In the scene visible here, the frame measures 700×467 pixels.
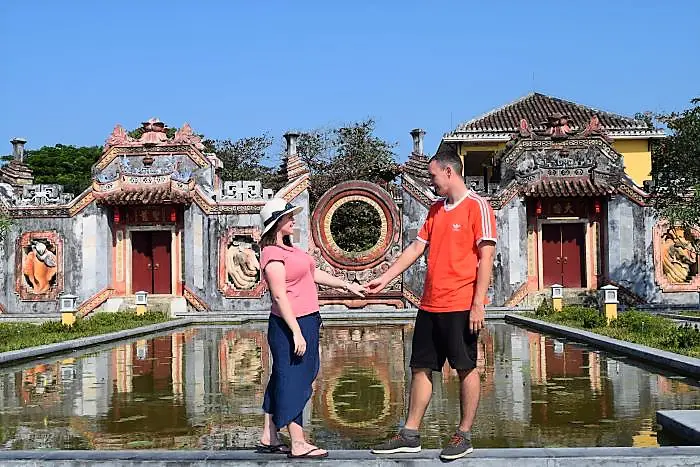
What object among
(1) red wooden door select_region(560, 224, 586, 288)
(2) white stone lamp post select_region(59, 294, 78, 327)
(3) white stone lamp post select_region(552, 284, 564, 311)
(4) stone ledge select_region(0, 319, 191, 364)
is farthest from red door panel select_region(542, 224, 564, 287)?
(2) white stone lamp post select_region(59, 294, 78, 327)

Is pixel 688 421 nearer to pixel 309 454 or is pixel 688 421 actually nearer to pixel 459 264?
pixel 459 264

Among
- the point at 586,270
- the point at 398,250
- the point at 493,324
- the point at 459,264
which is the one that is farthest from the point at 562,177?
the point at 459,264

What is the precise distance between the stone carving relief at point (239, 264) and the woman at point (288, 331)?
2047 cm

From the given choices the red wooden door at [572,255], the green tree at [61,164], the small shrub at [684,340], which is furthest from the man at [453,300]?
the green tree at [61,164]

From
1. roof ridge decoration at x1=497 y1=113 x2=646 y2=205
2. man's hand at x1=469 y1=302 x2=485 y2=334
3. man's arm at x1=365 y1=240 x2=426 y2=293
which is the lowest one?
man's hand at x1=469 y1=302 x2=485 y2=334

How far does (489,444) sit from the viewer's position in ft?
20.3

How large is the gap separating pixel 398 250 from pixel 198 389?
1700 centimetres

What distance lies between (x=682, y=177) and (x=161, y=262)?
576 inches

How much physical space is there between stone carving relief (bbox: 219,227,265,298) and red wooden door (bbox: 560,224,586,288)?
8666mm

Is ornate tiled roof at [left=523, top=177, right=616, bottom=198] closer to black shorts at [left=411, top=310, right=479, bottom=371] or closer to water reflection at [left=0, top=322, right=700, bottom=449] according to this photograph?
water reflection at [left=0, top=322, right=700, bottom=449]

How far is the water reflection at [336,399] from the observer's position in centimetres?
661

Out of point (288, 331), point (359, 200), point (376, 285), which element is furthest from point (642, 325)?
point (359, 200)

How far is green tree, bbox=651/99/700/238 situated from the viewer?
20547 millimetres

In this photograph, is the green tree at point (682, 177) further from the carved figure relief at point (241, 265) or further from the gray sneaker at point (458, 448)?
the gray sneaker at point (458, 448)
